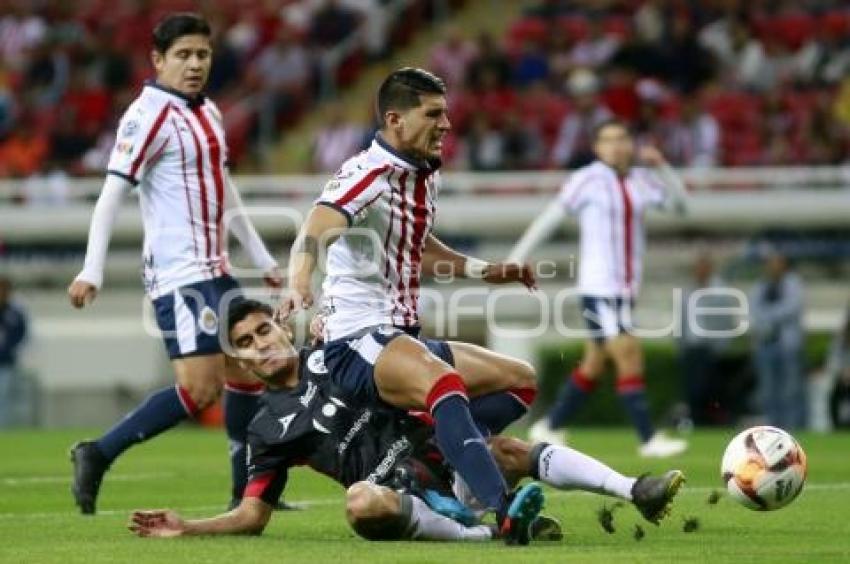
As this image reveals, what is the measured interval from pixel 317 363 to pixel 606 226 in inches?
303

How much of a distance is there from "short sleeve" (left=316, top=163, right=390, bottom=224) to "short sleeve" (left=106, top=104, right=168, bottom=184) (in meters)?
2.09

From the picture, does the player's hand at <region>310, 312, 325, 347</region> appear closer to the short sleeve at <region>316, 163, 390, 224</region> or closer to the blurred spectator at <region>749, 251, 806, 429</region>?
the short sleeve at <region>316, 163, 390, 224</region>

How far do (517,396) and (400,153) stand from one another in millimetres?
1211

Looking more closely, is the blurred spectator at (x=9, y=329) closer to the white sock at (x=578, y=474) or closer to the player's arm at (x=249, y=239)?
the player's arm at (x=249, y=239)

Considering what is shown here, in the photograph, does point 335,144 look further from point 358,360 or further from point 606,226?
point 358,360

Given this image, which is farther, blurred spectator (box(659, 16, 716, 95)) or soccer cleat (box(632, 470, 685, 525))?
blurred spectator (box(659, 16, 716, 95))

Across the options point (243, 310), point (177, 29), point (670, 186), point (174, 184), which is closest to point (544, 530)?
point (243, 310)

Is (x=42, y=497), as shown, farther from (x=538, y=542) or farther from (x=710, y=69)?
(x=710, y=69)

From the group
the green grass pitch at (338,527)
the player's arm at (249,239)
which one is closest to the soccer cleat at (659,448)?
the green grass pitch at (338,527)

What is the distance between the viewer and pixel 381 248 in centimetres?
922

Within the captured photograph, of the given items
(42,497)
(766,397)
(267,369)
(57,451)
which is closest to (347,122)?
(766,397)

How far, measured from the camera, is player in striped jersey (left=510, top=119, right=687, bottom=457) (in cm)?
1661

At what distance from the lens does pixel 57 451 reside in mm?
17750

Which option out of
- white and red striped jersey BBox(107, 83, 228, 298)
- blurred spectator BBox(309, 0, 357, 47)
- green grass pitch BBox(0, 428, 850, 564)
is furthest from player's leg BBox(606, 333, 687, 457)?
blurred spectator BBox(309, 0, 357, 47)
